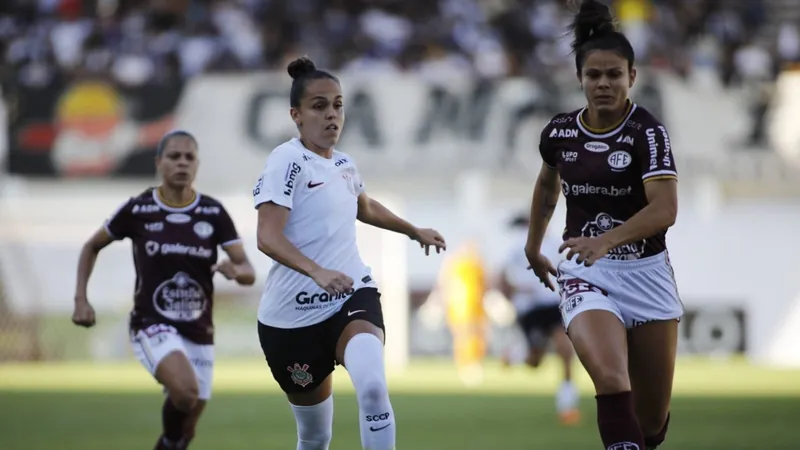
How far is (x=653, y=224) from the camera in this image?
682cm

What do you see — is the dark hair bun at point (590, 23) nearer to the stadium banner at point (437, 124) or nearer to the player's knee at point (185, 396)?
the player's knee at point (185, 396)

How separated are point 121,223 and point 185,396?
1307 millimetres

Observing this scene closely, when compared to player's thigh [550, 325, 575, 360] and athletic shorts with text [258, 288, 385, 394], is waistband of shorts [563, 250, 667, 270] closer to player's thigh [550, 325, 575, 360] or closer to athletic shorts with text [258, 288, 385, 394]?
athletic shorts with text [258, 288, 385, 394]

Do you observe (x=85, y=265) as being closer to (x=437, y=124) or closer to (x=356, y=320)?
(x=356, y=320)

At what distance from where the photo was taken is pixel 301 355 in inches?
295

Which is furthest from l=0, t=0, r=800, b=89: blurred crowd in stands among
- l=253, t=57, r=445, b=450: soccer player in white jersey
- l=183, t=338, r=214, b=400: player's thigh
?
l=253, t=57, r=445, b=450: soccer player in white jersey

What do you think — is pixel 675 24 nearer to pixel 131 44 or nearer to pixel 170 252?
pixel 131 44

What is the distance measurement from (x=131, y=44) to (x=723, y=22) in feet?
41.7

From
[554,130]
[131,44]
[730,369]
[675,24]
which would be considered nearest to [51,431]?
[554,130]

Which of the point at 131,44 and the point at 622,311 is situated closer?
the point at 622,311

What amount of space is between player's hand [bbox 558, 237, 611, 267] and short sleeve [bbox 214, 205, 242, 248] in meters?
3.59

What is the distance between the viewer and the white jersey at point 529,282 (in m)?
16.5

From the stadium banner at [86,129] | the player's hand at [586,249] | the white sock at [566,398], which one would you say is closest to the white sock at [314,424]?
the player's hand at [586,249]

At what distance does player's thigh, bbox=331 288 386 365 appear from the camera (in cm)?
736
